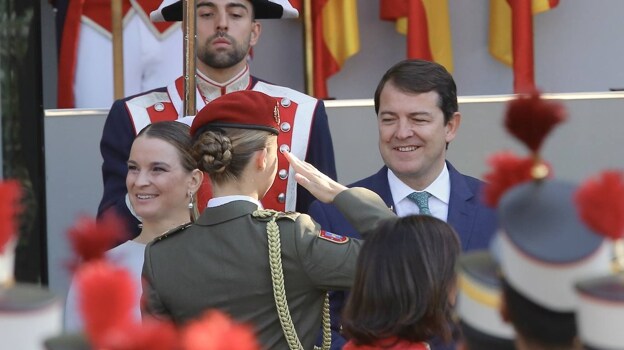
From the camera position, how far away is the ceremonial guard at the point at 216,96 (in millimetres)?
4523

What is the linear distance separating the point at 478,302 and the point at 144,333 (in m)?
0.67

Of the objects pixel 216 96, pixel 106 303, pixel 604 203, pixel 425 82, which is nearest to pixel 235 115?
pixel 425 82

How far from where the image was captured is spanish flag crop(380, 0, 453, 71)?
21.4 ft

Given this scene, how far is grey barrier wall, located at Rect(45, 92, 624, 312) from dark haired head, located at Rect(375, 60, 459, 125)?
1264 millimetres

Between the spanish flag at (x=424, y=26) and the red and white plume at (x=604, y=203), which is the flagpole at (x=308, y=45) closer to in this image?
the spanish flag at (x=424, y=26)

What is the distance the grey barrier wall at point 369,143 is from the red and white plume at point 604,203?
3524mm

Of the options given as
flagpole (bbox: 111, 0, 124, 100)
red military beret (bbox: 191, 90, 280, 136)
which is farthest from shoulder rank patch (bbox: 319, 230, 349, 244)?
flagpole (bbox: 111, 0, 124, 100)

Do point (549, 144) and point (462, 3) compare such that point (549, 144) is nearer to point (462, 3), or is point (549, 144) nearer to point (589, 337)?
point (462, 3)

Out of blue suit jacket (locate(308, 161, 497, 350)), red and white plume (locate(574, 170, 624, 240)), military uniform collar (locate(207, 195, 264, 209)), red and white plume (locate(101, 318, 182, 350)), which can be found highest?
red and white plume (locate(574, 170, 624, 240))

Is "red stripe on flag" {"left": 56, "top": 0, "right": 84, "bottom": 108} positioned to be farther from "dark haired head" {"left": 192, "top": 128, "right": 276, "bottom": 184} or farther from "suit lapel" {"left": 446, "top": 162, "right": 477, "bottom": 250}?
"dark haired head" {"left": 192, "top": 128, "right": 276, "bottom": 184}

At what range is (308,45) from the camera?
659cm

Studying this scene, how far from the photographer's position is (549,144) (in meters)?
5.46

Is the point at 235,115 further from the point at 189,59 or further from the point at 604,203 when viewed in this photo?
the point at 604,203

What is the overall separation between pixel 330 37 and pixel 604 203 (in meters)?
4.73
